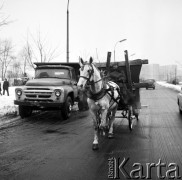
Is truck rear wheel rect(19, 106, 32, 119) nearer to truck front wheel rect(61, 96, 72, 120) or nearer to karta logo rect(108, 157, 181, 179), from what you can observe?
truck front wheel rect(61, 96, 72, 120)

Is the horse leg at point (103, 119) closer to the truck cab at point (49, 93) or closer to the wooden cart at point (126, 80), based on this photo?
the wooden cart at point (126, 80)

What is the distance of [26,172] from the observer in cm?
529

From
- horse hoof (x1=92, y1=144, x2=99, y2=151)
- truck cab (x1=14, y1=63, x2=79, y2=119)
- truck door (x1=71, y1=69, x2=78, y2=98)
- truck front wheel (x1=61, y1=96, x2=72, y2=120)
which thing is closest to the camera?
horse hoof (x1=92, y1=144, x2=99, y2=151)

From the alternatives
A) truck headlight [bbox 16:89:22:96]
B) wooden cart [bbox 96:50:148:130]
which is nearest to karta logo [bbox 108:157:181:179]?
wooden cart [bbox 96:50:148:130]

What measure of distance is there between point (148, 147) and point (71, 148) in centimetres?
Result: 189

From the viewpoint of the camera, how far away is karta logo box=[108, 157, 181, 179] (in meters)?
4.96

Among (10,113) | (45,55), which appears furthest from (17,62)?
(10,113)

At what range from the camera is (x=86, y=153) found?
6566 millimetres

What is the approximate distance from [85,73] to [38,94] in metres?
5.98

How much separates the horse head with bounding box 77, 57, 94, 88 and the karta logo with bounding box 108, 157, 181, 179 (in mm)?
1774

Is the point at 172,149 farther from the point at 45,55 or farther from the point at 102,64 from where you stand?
the point at 45,55

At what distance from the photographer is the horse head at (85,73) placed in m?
6.27

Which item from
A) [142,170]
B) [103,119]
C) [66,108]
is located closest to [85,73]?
[103,119]

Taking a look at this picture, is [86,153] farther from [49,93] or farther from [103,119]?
[49,93]
